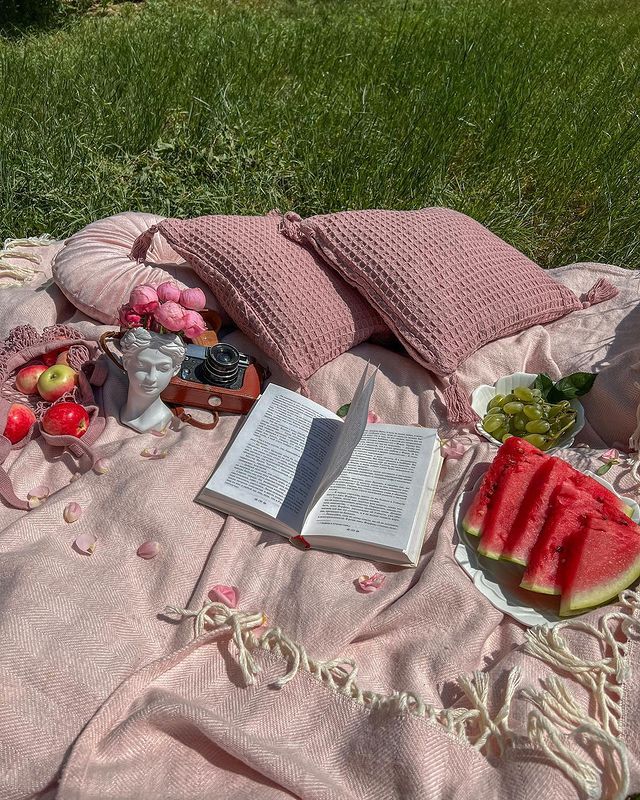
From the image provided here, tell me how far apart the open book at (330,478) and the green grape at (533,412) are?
36cm

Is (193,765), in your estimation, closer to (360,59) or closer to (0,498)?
(0,498)

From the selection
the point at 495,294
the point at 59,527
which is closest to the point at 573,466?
the point at 495,294

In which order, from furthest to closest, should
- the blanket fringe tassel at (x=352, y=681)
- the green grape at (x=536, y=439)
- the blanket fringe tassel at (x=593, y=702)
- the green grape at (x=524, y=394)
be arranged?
1. the green grape at (x=524, y=394)
2. the green grape at (x=536, y=439)
3. the blanket fringe tassel at (x=352, y=681)
4. the blanket fringe tassel at (x=593, y=702)

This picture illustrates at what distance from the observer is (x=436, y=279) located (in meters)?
2.47

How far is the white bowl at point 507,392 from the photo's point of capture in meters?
2.24

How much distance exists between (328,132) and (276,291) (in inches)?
83.1

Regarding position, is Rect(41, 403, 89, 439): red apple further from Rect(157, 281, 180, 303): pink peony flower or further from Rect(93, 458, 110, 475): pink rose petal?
Rect(157, 281, 180, 303): pink peony flower

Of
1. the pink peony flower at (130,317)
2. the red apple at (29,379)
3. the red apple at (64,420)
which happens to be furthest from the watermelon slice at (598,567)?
the red apple at (29,379)

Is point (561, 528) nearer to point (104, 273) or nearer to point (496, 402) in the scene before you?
point (496, 402)

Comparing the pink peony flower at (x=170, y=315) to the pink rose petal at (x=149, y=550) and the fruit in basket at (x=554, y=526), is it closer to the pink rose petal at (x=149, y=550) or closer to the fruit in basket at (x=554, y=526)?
the pink rose petal at (x=149, y=550)

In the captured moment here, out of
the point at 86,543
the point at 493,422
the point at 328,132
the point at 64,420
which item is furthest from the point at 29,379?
the point at 328,132

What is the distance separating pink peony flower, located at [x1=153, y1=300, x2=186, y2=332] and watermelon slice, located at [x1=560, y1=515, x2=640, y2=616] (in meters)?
1.33

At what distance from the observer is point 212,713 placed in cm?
139

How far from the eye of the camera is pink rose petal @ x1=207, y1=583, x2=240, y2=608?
1.69m
